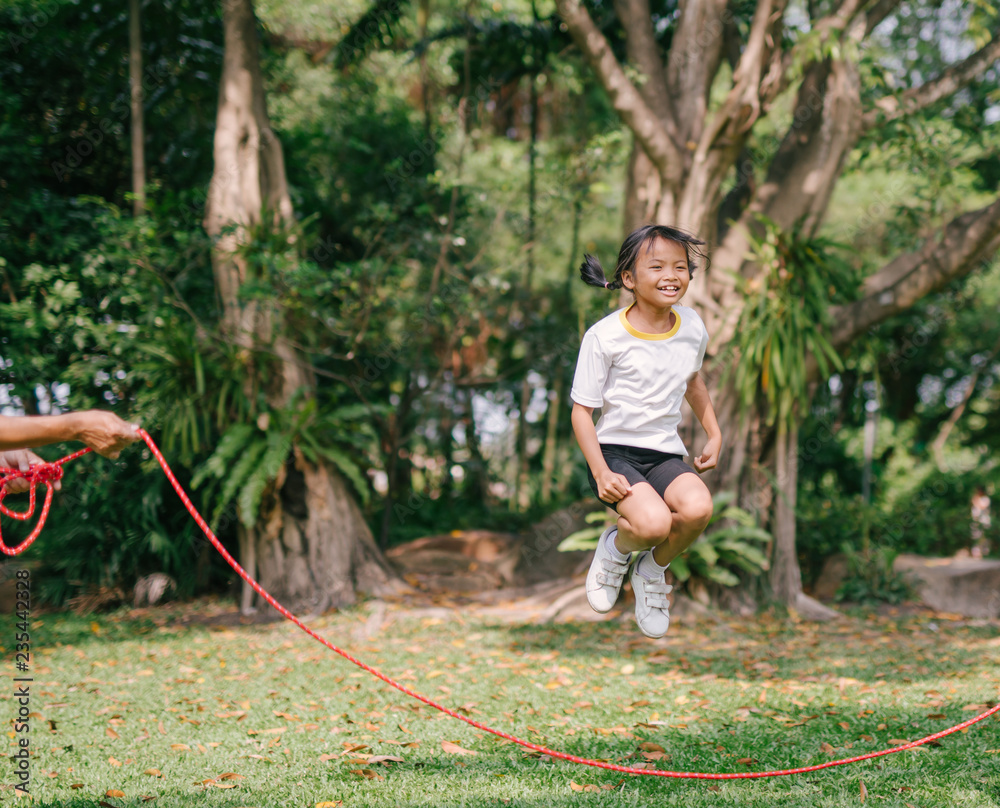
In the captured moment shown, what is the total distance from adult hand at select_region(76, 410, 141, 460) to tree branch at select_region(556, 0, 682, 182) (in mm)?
5561

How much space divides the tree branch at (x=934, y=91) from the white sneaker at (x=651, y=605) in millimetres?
6117

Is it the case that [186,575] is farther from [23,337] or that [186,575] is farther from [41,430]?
[41,430]

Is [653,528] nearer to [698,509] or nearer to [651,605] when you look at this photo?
[698,509]

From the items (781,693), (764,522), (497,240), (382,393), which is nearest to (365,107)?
(497,240)

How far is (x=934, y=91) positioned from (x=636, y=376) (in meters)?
6.48

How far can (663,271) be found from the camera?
315 centimetres

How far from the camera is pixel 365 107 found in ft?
35.2

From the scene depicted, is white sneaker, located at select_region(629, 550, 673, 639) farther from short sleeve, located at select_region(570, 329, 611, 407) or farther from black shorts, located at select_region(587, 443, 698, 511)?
short sleeve, located at select_region(570, 329, 611, 407)

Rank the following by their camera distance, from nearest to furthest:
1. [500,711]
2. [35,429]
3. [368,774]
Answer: [35,429]
[368,774]
[500,711]

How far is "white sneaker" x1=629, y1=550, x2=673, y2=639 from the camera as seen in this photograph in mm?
3375

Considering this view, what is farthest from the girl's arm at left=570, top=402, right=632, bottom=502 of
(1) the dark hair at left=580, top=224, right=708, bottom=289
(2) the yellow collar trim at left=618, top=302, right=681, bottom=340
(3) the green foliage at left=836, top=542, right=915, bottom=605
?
(3) the green foliage at left=836, top=542, right=915, bottom=605

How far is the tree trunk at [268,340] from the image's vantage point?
825 centimetres

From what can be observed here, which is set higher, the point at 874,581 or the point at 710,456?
the point at 710,456

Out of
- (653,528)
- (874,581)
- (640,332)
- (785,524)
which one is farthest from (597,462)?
(874,581)
